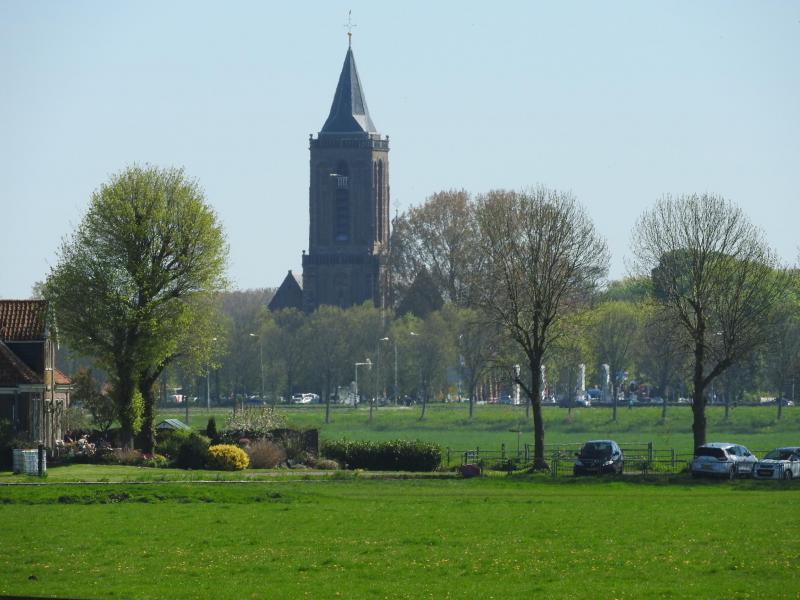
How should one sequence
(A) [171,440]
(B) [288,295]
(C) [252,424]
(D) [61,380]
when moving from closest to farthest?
1. (C) [252,424]
2. (A) [171,440]
3. (D) [61,380]
4. (B) [288,295]

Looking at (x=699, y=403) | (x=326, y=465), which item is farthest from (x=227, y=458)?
(x=699, y=403)

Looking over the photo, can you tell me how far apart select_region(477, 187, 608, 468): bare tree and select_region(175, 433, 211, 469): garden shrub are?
1368 cm

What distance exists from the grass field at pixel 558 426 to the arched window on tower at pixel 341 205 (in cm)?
5470

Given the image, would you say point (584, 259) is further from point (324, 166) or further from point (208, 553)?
point (324, 166)

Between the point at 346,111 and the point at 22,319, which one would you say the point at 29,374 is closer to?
the point at 22,319

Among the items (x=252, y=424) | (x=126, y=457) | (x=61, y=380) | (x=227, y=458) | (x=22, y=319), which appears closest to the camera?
(x=227, y=458)

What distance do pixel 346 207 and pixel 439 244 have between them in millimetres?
23984

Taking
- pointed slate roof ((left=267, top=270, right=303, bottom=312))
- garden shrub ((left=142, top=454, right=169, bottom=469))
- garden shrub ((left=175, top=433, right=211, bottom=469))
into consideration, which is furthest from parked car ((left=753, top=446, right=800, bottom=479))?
pointed slate roof ((left=267, top=270, right=303, bottom=312))

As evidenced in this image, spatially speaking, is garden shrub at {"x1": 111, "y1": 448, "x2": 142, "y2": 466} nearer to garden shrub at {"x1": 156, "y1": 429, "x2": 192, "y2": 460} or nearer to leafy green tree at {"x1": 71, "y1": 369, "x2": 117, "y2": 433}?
garden shrub at {"x1": 156, "y1": 429, "x2": 192, "y2": 460}

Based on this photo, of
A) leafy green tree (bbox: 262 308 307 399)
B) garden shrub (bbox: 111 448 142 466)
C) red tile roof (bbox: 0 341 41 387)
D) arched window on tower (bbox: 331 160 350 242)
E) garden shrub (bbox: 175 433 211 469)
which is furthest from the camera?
arched window on tower (bbox: 331 160 350 242)

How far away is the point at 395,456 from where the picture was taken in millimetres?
60406

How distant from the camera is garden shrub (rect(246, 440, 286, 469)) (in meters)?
60.2

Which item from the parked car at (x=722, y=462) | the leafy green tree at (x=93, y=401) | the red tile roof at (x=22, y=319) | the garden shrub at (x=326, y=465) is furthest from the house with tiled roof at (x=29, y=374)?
the parked car at (x=722, y=462)

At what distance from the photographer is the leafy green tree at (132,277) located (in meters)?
64.6
